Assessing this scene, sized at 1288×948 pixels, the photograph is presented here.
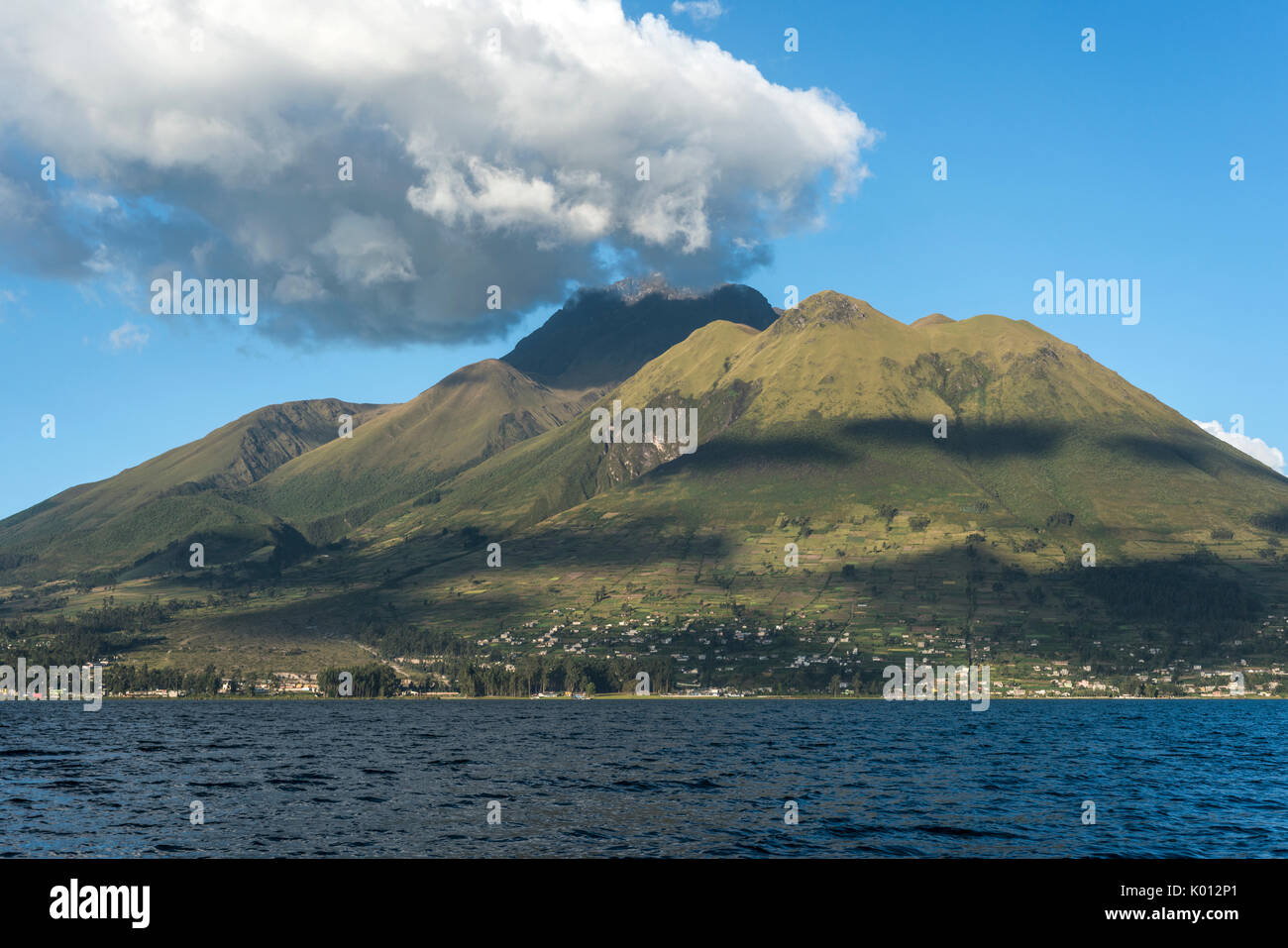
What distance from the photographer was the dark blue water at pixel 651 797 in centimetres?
6788

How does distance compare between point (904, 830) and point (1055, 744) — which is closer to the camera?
point (904, 830)

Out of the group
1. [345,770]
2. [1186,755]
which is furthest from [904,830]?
[1186,755]

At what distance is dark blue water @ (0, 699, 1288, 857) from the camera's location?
223ft

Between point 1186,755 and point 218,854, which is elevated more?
point 218,854

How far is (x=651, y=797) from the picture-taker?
9281 centimetres
